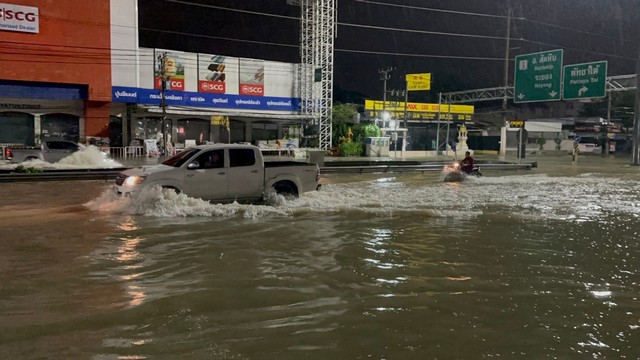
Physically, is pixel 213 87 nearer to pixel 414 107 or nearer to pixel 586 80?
pixel 414 107

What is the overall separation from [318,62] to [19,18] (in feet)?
69.7

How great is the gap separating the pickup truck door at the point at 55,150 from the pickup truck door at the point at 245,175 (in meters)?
17.9

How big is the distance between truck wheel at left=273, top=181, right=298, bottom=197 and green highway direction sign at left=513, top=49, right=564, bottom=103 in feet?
91.3

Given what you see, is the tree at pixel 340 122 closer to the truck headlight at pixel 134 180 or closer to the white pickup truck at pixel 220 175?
the white pickup truck at pixel 220 175

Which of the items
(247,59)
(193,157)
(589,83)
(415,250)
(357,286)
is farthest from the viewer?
(247,59)

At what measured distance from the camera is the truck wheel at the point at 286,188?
1355cm

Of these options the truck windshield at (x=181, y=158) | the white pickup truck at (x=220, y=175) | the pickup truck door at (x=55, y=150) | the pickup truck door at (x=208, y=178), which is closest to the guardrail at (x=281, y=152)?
the pickup truck door at (x=55, y=150)

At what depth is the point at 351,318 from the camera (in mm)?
5492

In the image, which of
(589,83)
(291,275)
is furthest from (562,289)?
(589,83)

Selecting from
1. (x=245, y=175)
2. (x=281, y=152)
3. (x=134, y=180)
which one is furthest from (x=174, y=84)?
(x=134, y=180)

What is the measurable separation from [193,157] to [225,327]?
298 inches

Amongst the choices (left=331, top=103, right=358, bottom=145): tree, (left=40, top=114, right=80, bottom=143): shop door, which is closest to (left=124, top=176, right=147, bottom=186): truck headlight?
(left=40, top=114, right=80, bottom=143): shop door

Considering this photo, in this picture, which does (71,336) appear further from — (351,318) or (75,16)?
(75,16)

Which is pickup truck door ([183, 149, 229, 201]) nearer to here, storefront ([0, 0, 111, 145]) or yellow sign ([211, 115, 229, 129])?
storefront ([0, 0, 111, 145])
